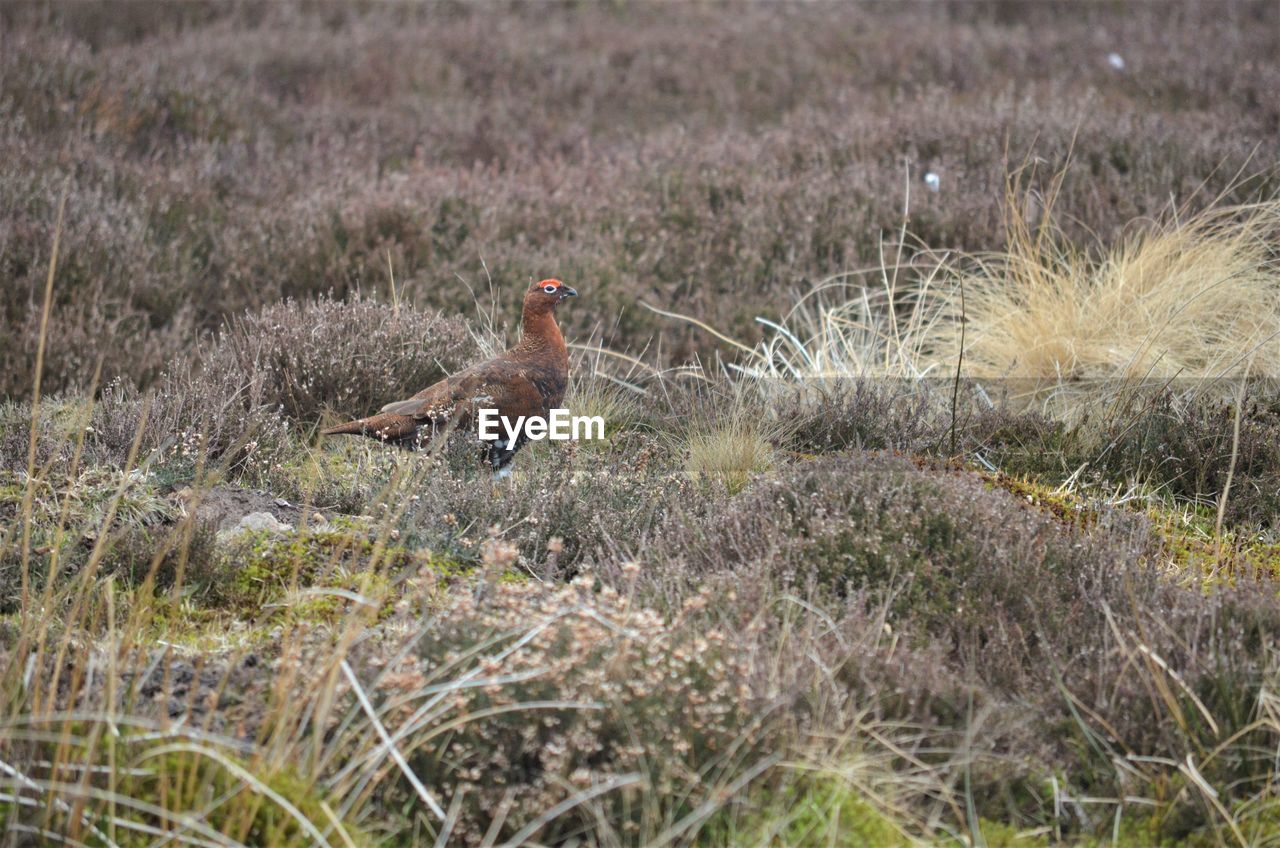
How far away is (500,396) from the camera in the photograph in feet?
13.5

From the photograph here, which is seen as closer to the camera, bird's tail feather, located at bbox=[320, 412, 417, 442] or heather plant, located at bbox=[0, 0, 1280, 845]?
heather plant, located at bbox=[0, 0, 1280, 845]

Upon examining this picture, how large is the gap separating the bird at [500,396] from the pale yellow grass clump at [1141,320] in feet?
7.31

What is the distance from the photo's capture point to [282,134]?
892 cm

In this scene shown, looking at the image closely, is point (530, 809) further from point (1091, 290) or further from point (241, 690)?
point (1091, 290)

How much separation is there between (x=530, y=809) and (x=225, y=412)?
2626mm

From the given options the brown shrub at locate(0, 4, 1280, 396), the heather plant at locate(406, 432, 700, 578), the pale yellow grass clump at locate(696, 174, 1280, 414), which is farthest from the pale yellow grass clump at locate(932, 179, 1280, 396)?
the heather plant at locate(406, 432, 700, 578)

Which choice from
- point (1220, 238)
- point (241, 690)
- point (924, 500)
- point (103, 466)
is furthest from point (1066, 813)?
point (1220, 238)

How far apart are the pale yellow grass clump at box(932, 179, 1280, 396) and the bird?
223cm

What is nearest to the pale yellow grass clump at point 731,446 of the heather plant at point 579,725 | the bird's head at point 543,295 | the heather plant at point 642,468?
the heather plant at point 642,468

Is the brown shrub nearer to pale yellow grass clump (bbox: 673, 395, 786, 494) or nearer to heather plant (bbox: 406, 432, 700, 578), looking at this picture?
pale yellow grass clump (bbox: 673, 395, 786, 494)

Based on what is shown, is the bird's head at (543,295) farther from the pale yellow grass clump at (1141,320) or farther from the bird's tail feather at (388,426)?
the pale yellow grass clump at (1141,320)

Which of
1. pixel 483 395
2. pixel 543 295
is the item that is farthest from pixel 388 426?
pixel 543 295
